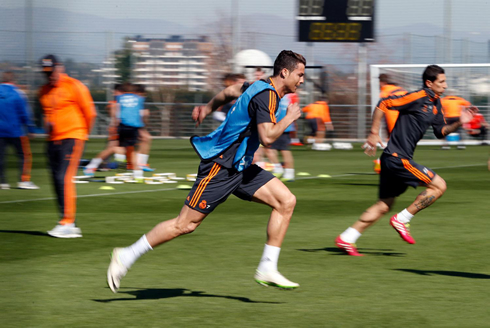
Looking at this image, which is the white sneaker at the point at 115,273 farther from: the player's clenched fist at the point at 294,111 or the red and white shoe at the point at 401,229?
the red and white shoe at the point at 401,229

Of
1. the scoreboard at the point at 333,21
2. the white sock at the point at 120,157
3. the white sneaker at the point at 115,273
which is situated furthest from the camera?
the scoreboard at the point at 333,21

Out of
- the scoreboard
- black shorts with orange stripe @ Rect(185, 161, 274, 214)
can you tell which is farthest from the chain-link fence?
black shorts with orange stripe @ Rect(185, 161, 274, 214)

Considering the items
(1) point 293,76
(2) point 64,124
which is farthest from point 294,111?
(2) point 64,124

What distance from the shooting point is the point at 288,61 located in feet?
18.7

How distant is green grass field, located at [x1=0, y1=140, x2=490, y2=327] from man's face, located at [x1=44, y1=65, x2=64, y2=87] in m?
1.66

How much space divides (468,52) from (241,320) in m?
34.1

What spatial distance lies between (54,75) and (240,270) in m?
3.09

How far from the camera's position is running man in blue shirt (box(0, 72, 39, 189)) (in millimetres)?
13672

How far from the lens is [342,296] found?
5.80 meters

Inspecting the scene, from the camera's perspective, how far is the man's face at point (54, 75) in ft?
27.2

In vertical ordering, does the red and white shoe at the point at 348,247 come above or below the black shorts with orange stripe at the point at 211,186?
below

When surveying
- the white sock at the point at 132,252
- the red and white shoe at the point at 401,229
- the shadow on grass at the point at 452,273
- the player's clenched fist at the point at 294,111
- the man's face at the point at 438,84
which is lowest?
the shadow on grass at the point at 452,273

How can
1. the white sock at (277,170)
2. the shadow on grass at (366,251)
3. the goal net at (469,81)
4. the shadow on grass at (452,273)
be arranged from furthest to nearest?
the goal net at (469,81) → the white sock at (277,170) → the shadow on grass at (366,251) → the shadow on grass at (452,273)

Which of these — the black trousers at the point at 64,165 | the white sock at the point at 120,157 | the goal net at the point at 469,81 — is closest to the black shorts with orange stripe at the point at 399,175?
the black trousers at the point at 64,165
